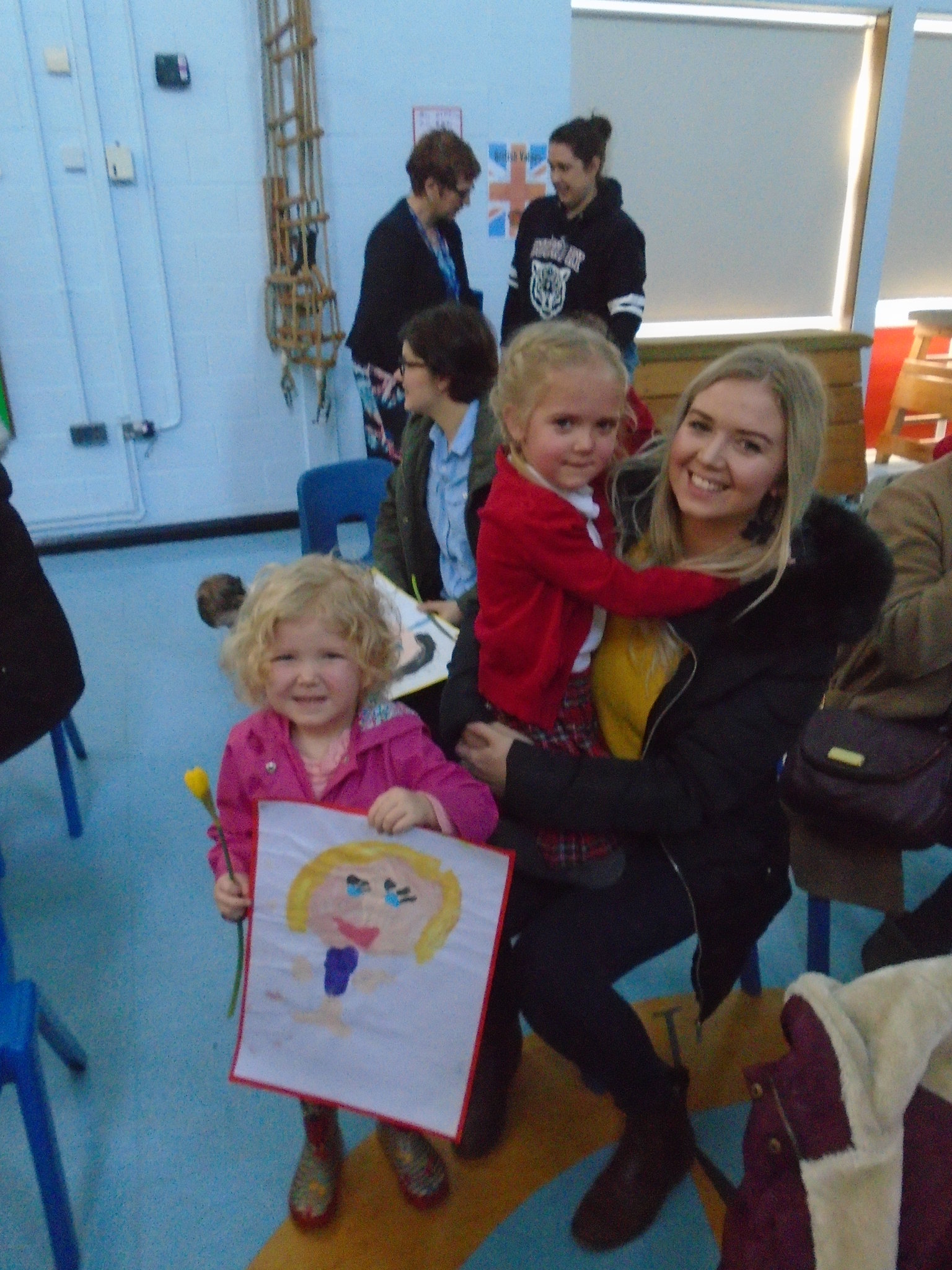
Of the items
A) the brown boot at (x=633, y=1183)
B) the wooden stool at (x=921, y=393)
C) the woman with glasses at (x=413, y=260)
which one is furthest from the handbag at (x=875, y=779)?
the wooden stool at (x=921, y=393)

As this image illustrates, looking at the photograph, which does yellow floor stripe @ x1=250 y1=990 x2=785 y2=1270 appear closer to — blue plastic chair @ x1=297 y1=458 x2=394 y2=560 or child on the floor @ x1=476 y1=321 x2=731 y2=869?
child on the floor @ x1=476 y1=321 x2=731 y2=869

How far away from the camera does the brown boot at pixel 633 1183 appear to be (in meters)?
1.31

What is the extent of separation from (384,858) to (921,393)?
4.88m

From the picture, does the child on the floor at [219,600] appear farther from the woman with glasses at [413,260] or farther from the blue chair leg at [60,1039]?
the blue chair leg at [60,1039]

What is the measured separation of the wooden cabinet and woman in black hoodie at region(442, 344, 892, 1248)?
9.55ft

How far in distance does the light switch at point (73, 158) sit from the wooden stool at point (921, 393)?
4.08m

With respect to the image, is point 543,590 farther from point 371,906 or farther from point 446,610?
point 446,610

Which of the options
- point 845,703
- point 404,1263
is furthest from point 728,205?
point 404,1263

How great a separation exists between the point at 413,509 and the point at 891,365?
4.39 metres

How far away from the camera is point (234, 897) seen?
3.72 ft

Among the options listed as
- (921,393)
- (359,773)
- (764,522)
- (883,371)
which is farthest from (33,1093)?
(883,371)

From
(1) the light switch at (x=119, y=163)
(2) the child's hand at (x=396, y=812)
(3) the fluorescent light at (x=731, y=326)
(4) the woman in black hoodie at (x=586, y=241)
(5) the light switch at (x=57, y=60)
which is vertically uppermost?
(5) the light switch at (x=57, y=60)

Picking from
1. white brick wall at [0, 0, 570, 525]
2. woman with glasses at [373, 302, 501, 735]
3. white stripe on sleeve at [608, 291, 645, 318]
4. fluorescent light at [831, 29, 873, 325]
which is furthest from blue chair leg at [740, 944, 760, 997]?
fluorescent light at [831, 29, 873, 325]

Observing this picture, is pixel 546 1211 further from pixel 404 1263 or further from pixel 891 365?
pixel 891 365
